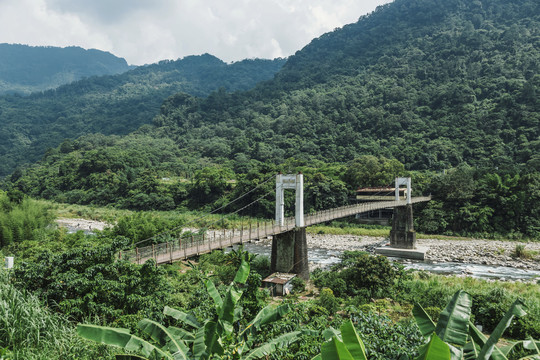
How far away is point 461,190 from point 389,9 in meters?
102

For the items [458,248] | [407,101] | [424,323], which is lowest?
[458,248]

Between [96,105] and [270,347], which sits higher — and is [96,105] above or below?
above

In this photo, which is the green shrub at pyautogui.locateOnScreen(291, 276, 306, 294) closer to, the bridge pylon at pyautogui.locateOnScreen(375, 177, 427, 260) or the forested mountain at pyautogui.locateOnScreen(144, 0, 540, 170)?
the bridge pylon at pyautogui.locateOnScreen(375, 177, 427, 260)

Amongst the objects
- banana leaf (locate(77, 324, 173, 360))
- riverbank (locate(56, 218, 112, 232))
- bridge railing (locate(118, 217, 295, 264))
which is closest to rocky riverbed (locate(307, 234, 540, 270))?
bridge railing (locate(118, 217, 295, 264))

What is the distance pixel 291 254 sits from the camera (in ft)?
48.2

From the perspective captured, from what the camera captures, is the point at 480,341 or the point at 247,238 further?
the point at 247,238

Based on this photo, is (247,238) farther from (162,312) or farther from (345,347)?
(345,347)

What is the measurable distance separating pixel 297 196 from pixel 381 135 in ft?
130

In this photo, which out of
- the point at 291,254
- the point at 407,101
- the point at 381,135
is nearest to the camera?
the point at 291,254

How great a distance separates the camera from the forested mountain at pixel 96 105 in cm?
8819

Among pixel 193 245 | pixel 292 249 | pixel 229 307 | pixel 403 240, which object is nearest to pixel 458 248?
pixel 403 240

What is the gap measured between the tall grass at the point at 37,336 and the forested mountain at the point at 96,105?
84.3 meters

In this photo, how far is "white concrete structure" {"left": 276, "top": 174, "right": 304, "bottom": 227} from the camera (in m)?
15.2

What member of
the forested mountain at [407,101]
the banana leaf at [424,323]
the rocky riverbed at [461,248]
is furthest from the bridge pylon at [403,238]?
the banana leaf at [424,323]
